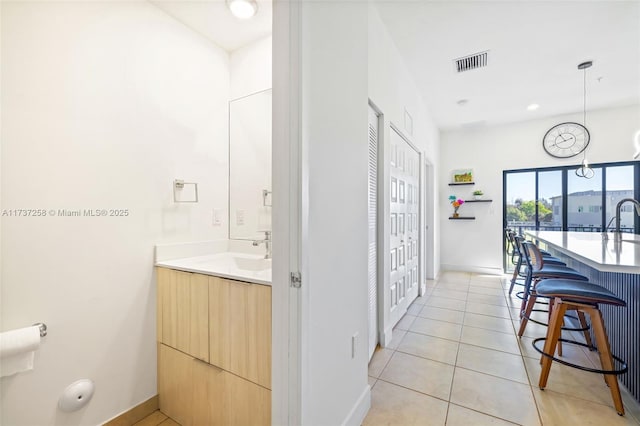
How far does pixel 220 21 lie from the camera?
1954 mm

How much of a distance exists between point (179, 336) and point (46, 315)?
0.62 m

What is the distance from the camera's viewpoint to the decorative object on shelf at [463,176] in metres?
5.42

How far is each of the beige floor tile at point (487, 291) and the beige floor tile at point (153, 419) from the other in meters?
4.04

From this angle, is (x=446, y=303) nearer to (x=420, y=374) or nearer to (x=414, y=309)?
(x=414, y=309)

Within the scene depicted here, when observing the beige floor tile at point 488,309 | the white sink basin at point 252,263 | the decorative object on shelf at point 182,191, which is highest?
the decorative object on shelf at point 182,191

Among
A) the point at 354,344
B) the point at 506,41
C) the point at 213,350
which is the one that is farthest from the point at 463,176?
the point at 213,350

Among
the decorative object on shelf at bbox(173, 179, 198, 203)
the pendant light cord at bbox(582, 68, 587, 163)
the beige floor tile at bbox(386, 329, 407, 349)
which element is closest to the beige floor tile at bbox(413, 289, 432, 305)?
the beige floor tile at bbox(386, 329, 407, 349)

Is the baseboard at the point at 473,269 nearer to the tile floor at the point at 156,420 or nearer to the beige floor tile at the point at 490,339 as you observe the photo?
the beige floor tile at the point at 490,339

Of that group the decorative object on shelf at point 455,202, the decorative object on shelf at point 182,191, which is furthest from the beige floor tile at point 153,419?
the decorative object on shelf at point 455,202

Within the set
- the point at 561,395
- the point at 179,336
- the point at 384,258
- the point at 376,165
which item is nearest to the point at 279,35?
the point at 376,165

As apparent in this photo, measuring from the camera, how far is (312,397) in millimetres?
1146

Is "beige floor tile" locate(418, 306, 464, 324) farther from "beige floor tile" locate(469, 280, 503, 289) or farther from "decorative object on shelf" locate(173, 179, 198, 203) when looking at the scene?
"decorative object on shelf" locate(173, 179, 198, 203)

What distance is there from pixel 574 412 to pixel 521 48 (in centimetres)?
319

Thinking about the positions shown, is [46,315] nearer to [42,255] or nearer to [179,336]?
[42,255]
